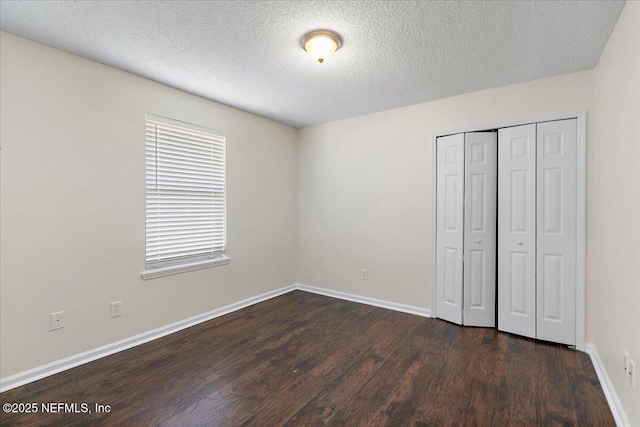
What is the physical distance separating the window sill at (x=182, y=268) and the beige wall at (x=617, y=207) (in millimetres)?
3503

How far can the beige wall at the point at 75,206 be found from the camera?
7.08 feet

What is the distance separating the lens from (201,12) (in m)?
1.92

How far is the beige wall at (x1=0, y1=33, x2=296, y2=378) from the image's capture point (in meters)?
2.16

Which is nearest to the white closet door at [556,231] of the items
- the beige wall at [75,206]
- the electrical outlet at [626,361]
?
the electrical outlet at [626,361]

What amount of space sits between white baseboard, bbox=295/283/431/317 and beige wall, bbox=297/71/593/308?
6 cm

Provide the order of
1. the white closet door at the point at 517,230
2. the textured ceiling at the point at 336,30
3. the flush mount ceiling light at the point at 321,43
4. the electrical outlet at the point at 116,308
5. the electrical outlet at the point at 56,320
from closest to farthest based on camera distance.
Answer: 1. the textured ceiling at the point at 336,30
2. the flush mount ceiling light at the point at 321,43
3. the electrical outlet at the point at 56,320
4. the electrical outlet at the point at 116,308
5. the white closet door at the point at 517,230

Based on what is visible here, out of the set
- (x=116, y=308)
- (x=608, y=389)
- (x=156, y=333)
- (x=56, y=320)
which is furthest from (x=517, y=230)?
(x=56, y=320)

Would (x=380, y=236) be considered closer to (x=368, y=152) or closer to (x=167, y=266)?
(x=368, y=152)

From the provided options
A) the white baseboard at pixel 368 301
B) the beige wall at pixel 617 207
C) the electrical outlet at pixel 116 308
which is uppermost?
the beige wall at pixel 617 207

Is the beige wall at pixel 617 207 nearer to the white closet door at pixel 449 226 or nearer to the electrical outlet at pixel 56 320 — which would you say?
the white closet door at pixel 449 226

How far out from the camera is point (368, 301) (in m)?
4.02

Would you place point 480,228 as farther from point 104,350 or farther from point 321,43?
point 104,350

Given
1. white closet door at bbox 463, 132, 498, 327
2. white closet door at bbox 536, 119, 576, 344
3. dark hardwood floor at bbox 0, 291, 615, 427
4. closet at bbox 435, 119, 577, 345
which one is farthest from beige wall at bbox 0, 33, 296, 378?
white closet door at bbox 536, 119, 576, 344

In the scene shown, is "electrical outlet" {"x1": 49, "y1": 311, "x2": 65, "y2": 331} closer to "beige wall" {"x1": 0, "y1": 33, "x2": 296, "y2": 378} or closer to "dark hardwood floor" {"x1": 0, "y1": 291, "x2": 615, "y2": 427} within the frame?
"beige wall" {"x1": 0, "y1": 33, "x2": 296, "y2": 378}
